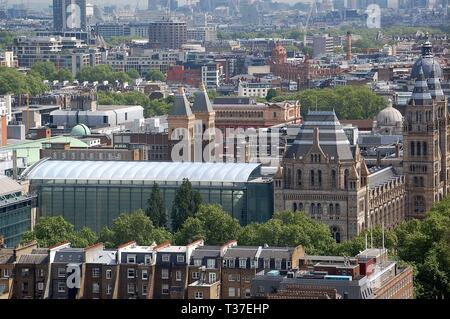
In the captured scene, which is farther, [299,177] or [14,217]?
[299,177]

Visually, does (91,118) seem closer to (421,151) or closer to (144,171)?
(421,151)

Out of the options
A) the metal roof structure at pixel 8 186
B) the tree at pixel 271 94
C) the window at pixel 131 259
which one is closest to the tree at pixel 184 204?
the metal roof structure at pixel 8 186

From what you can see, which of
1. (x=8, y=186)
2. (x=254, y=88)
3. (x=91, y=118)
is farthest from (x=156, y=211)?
(x=254, y=88)

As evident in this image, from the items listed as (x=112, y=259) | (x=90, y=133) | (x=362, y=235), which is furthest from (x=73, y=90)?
(x=112, y=259)

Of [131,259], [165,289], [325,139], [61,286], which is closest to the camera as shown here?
[165,289]

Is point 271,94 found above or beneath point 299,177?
beneath
